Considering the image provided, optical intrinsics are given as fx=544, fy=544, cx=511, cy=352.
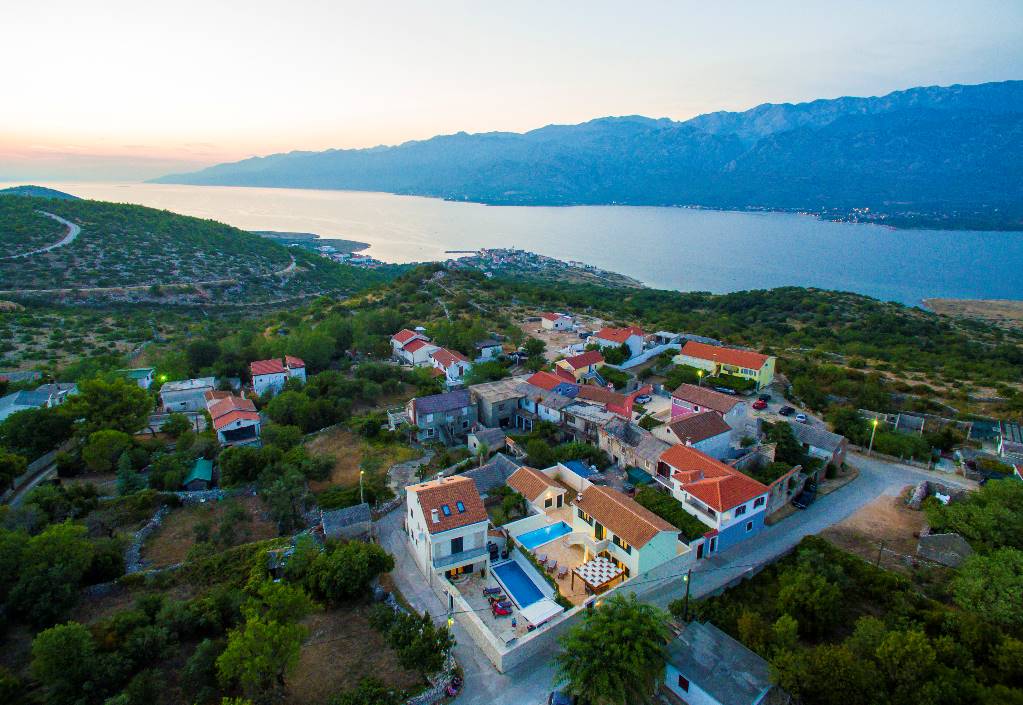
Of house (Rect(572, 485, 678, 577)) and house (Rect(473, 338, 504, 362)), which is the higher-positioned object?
house (Rect(572, 485, 678, 577))

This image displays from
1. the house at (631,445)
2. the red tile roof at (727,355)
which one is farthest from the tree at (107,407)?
the red tile roof at (727,355)

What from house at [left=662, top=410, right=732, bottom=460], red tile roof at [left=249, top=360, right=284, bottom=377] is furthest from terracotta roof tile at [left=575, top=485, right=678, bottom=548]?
red tile roof at [left=249, top=360, right=284, bottom=377]

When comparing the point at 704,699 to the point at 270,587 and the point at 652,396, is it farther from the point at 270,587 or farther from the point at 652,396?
the point at 652,396

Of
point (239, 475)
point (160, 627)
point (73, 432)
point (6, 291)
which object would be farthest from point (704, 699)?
point (6, 291)

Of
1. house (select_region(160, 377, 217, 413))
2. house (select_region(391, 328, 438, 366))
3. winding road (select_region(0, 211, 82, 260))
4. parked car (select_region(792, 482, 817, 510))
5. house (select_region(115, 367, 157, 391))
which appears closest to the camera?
parked car (select_region(792, 482, 817, 510))

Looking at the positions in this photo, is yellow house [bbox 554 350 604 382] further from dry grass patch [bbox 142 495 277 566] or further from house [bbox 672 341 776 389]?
dry grass patch [bbox 142 495 277 566]

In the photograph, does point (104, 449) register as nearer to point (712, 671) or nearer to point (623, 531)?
point (623, 531)
